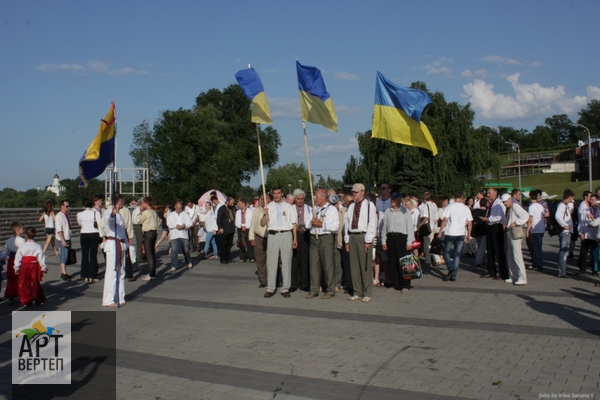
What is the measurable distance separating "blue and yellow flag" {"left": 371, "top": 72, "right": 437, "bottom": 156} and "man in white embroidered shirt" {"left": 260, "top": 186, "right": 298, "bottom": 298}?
8.90 feet

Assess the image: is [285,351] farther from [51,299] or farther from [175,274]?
[175,274]

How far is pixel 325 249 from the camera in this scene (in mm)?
11758

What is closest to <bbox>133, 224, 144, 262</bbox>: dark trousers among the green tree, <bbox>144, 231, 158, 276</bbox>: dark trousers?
<bbox>144, 231, 158, 276</bbox>: dark trousers

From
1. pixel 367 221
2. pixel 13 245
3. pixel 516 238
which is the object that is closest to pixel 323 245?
pixel 367 221

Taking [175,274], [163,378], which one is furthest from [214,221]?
[163,378]

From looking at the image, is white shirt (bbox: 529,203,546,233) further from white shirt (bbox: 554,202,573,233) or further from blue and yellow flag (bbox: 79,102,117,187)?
blue and yellow flag (bbox: 79,102,117,187)

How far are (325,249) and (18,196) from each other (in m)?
52.1

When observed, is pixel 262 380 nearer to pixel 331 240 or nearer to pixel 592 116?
pixel 331 240

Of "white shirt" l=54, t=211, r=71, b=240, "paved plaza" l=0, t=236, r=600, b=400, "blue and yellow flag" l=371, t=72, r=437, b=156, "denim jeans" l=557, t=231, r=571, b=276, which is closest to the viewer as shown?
"paved plaza" l=0, t=236, r=600, b=400

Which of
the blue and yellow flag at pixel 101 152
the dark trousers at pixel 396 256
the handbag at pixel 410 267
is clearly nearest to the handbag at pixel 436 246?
the dark trousers at pixel 396 256

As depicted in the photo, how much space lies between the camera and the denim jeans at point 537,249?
593 inches

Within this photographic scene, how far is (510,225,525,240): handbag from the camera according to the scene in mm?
12797

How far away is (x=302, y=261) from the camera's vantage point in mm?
12578

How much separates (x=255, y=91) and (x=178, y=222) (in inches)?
184
